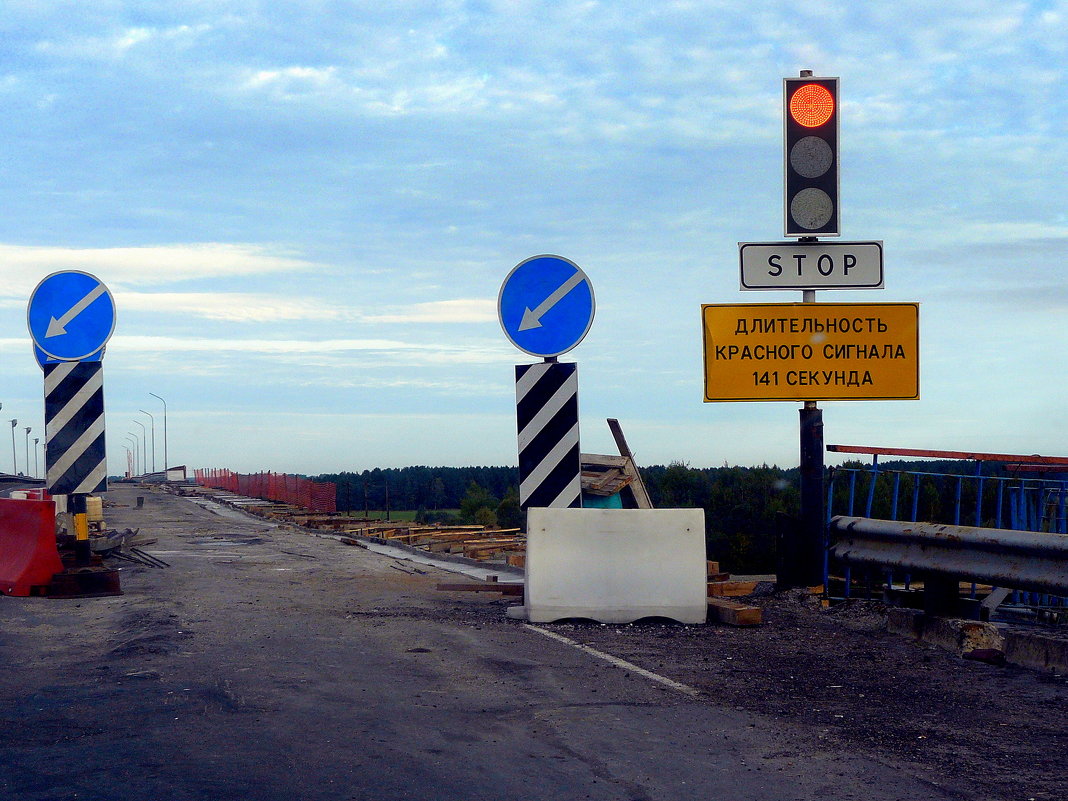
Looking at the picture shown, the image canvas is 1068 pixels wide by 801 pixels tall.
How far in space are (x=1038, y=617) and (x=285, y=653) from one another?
283 inches

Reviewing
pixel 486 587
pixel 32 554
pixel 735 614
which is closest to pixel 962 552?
pixel 735 614

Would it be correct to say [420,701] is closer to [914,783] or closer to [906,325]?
[914,783]

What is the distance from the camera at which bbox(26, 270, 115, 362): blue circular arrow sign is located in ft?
33.5

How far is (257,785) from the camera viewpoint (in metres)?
4.36

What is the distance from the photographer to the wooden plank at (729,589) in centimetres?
1038

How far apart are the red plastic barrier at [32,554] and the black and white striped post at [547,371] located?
4626mm

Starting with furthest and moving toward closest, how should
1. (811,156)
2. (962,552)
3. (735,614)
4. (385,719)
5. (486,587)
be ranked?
1. (486,587)
2. (811,156)
3. (735,614)
4. (962,552)
5. (385,719)

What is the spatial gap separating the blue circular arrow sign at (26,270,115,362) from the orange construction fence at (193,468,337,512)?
3385 centimetres

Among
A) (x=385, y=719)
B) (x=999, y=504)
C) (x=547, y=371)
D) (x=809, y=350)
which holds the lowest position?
(x=385, y=719)

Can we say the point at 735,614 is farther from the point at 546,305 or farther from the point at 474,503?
the point at 474,503

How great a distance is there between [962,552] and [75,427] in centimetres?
801

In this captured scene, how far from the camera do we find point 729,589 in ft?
35.0

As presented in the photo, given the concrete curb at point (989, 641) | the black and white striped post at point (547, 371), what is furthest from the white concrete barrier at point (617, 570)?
the concrete curb at point (989, 641)

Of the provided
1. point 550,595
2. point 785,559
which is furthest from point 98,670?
point 785,559
